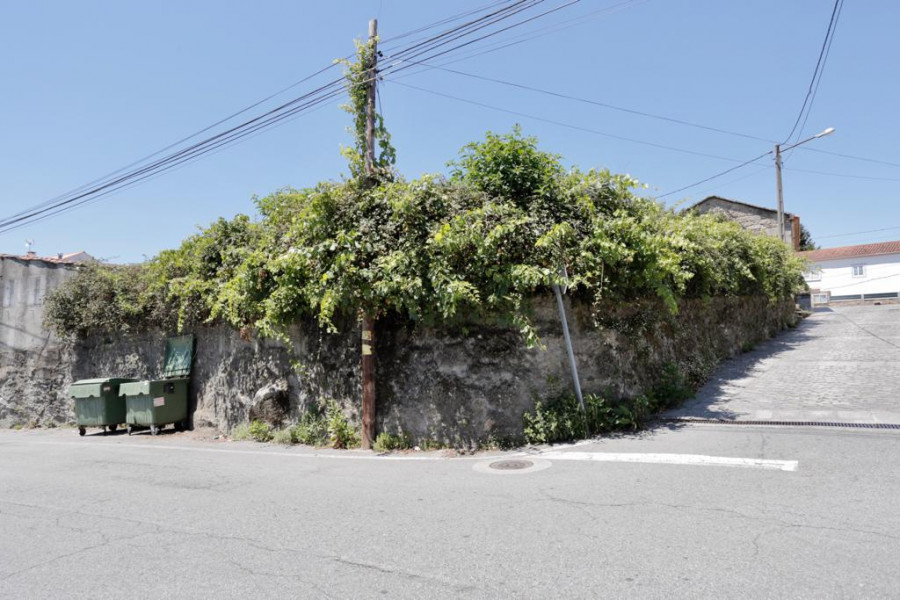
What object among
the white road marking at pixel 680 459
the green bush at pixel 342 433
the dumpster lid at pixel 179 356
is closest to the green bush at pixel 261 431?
the green bush at pixel 342 433

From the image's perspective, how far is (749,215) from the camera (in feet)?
83.1

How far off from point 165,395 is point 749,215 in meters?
25.1

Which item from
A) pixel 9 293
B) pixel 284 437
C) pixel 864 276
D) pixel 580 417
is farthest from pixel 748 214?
pixel 9 293

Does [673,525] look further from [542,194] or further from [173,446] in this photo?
[173,446]

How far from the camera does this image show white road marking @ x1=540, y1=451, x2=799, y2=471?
591 centimetres

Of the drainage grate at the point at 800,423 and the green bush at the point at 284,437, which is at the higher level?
the drainage grate at the point at 800,423

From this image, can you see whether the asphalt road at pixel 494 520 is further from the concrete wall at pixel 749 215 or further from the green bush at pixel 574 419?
the concrete wall at pixel 749 215

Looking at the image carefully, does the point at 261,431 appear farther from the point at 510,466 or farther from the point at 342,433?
the point at 510,466

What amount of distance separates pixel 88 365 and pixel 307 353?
8.72 m

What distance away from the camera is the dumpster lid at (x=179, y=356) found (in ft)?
40.2

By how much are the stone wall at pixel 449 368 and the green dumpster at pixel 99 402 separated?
2.05 m

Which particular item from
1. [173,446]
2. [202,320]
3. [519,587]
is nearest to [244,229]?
[202,320]

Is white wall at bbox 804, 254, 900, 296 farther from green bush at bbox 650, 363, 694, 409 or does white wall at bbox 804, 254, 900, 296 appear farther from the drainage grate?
the drainage grate

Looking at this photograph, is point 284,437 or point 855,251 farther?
point 855,251
